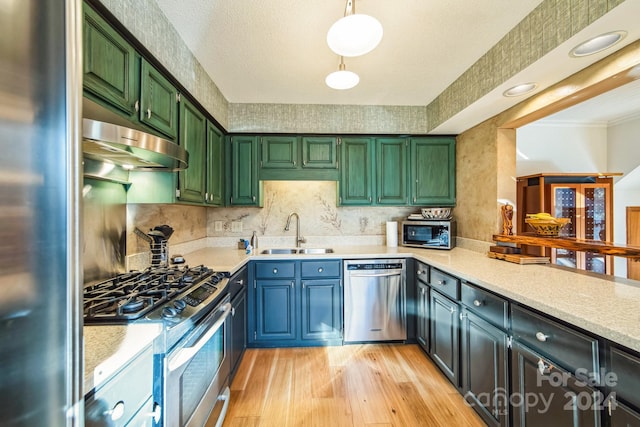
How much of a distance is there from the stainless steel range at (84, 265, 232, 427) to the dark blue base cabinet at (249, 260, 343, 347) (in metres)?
0.79

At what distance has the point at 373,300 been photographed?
2641 mm

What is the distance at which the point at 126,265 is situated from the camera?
1.80m

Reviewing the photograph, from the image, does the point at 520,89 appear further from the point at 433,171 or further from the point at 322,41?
the point at 322,41

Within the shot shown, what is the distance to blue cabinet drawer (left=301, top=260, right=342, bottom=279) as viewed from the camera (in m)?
2.61

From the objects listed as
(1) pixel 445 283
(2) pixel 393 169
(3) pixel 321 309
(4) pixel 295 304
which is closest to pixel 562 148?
(2) pixel 393 169

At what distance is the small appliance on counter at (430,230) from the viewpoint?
9.21 feet

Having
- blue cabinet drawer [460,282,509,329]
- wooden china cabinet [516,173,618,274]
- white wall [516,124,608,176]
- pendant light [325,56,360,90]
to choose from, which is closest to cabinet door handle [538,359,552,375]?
blue cabinet drawer [460,282,509,329]

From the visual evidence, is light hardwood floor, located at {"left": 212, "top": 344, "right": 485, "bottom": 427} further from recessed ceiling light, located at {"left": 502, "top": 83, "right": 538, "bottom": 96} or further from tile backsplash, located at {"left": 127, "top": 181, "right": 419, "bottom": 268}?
recessed ceiling light, located at {"left": 502, "top": 83, "right": 538, "bottom": 96}

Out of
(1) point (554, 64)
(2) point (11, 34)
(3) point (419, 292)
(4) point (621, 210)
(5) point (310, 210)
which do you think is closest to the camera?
(2) point (11, 34)

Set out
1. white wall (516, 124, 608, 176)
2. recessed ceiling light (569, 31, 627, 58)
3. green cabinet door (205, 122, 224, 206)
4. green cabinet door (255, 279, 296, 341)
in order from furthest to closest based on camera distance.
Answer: white wall (516, 124, 608, 176), green cabinet door (255, 279, 296, 341), green cabinet door (205, 122, 224, 206), recessed ceiling light (569, 31, 627, 58)

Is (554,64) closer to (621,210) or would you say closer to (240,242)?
(240,242)

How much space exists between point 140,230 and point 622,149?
5.91 metres

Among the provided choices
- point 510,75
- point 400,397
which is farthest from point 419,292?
point 510,75

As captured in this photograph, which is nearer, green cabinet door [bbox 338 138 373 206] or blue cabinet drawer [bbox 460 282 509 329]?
blue cabinet drawer [bbox 460 282 509 329]
